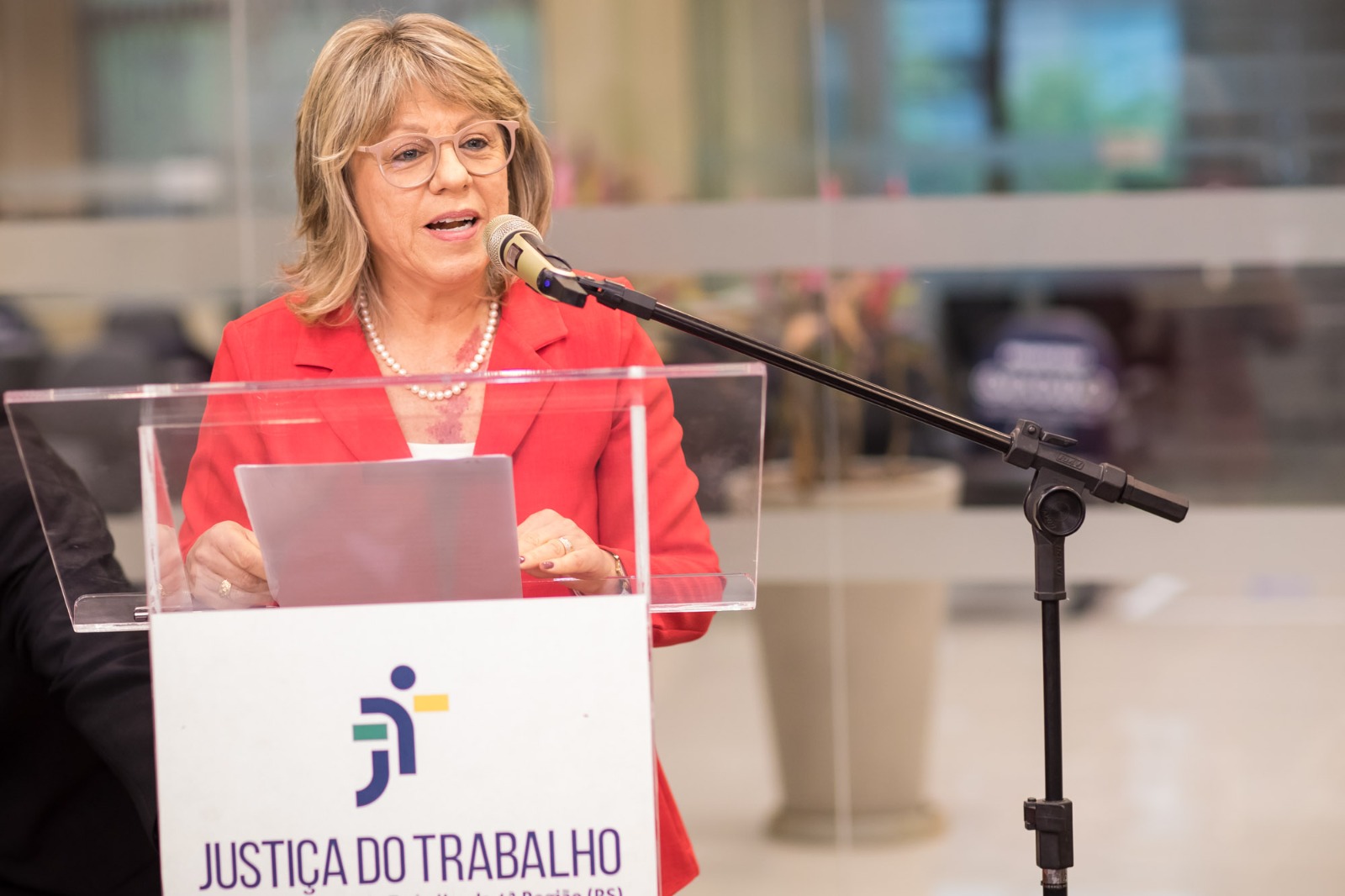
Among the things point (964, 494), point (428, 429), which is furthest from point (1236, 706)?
point (428, 429)

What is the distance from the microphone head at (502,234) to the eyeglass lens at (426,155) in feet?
0.60

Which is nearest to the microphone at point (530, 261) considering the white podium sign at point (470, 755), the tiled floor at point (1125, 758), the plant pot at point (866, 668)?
the white podium sign at point (470, 755)

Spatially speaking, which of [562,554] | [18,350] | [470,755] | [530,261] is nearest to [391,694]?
[470,755]

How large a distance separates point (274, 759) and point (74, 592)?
288 millimetres

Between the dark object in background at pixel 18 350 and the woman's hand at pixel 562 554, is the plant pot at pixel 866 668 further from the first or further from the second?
the woman's hand at pixel 562 554

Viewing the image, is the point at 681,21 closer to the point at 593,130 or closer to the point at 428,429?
the point at 593,130

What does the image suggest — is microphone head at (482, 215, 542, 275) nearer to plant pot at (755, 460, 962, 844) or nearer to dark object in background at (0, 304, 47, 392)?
plant pot at (755, 460, 962, 844)

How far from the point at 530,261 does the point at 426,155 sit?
0.34 metres

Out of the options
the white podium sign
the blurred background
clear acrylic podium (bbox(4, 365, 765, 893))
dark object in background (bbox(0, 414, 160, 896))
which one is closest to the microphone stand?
clear acrylic podium (bbox(4, 365, 765, 893))

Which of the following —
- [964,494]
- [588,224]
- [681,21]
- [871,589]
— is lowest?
[871,589]

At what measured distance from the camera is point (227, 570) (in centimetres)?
132

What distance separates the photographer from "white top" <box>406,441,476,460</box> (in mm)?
1341

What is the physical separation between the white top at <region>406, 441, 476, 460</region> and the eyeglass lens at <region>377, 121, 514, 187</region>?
1.32ft

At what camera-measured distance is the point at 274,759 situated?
127 centimetres
